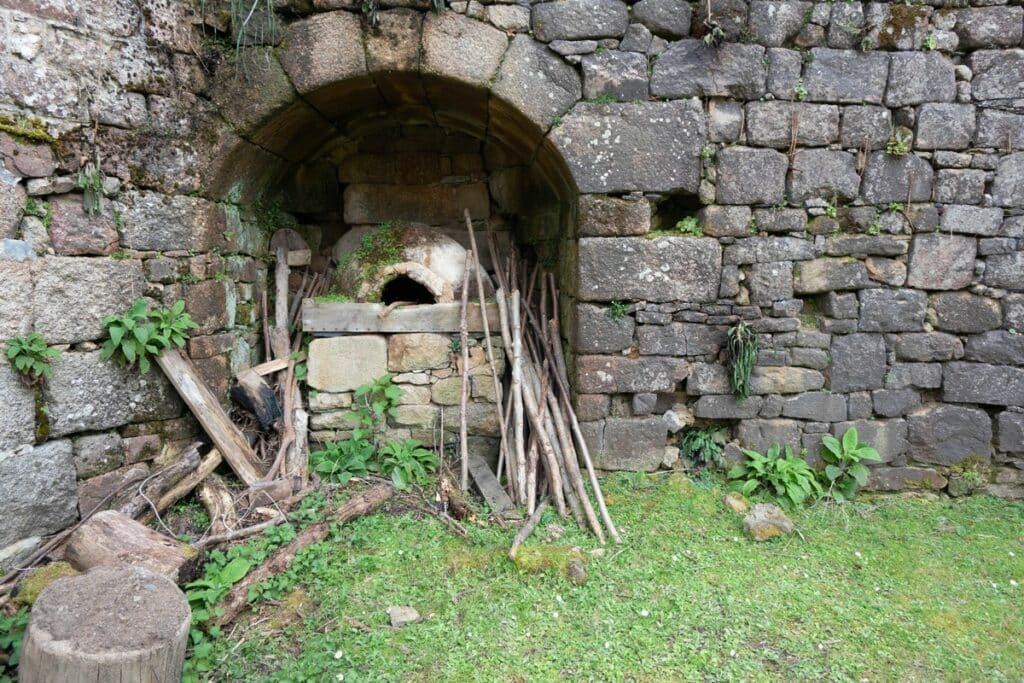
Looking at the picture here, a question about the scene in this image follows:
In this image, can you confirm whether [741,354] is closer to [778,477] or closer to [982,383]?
[778,477]

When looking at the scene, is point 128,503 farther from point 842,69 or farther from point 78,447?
point 842,69

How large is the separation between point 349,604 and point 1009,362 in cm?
467

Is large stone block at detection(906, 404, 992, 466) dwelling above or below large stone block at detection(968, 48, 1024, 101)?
below

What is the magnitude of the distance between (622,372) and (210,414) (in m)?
2.87

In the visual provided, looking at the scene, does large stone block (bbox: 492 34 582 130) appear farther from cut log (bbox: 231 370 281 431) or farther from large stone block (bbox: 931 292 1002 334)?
large stone block (bbox: 931 292 1002 334)

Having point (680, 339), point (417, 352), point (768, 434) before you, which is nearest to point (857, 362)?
point (768, 434)

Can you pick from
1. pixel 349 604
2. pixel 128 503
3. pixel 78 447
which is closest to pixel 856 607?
pixel 349 604

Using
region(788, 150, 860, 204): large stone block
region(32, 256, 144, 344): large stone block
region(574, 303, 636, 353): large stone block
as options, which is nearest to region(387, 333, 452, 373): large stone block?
region(574, 303, 636, 353): large stone block

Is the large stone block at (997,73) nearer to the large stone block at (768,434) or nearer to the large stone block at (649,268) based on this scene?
the large stone block at (649,268)

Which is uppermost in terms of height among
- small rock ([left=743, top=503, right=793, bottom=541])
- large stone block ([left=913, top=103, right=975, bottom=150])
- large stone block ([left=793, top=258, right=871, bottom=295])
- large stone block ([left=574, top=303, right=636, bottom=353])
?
large stone block ([left=913, top=103, right=975, bottom=150])

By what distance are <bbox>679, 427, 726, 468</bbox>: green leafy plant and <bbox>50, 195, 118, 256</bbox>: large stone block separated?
4.07 m

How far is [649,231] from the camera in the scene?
393 centimetres

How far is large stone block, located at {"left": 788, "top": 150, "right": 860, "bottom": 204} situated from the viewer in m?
3.84

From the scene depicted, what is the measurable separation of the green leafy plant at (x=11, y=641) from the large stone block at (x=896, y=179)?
17.3ft
